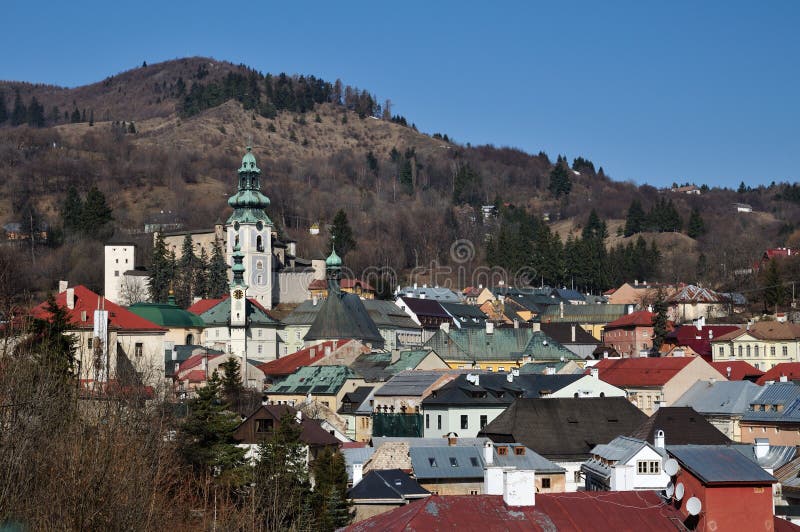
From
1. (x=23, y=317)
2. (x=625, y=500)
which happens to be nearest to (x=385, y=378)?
(x=23, y=317)

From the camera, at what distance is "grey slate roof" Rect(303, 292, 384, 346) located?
351ft

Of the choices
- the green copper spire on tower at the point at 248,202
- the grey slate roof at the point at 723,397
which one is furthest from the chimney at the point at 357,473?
the green copper spire on tower at the point at 248,202

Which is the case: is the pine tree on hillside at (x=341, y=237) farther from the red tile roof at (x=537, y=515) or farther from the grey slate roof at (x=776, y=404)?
the red tile roof at (x=537, y=515)

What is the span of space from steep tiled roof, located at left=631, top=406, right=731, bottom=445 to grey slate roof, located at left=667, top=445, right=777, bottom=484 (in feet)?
62.8

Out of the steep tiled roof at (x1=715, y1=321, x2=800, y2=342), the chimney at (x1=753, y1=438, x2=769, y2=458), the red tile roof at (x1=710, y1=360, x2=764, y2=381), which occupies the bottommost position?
the chimney at (x1=753, y1=438, x2=769, y2=458)

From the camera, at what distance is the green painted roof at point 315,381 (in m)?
81.9

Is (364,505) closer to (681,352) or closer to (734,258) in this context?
(681,352)

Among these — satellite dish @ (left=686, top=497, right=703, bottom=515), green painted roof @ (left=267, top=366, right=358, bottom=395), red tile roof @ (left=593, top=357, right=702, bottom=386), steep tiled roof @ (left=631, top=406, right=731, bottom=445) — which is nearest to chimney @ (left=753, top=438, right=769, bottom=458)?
steep tiled roof @ (left=631, top=406, right=731, bottom=445)

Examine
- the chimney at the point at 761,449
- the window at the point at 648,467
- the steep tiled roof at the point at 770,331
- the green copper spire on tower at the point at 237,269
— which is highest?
the green copper spire on tower at the point at 237,269

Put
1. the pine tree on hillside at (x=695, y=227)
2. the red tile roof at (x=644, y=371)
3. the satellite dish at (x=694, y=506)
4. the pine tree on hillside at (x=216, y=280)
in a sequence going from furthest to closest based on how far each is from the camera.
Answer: the pine tree on hillside at (x=695, y=227) → the pine tree on hillside at (x=216, y=280) → the red tile roof at (x=644, y=371) → the satellite dish at (x=694, y=506)

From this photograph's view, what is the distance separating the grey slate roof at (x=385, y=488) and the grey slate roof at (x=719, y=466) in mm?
15597

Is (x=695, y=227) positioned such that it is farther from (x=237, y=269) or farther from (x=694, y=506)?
(x=694, y=506)

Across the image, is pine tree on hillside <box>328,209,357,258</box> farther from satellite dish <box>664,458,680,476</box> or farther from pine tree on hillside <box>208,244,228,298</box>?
satellite dish <box>664,458,680,476</box>

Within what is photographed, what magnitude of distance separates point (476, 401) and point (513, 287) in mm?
88726
